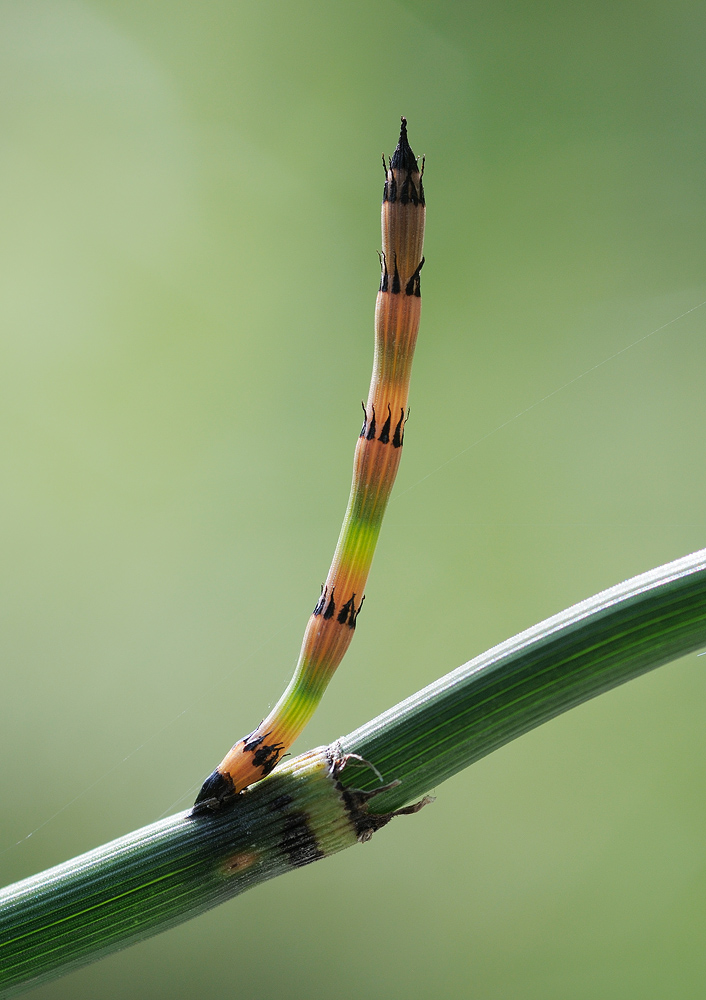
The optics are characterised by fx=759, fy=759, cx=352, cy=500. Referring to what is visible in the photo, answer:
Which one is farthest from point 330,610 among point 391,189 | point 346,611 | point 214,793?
point 391,189

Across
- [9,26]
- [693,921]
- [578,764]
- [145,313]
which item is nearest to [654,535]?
[578,764]

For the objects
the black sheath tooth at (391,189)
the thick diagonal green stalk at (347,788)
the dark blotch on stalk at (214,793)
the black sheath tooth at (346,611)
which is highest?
the black sheath tooth at (391,189)

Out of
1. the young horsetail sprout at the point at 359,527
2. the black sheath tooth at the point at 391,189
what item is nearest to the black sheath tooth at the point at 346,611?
the young horsetail sprout at the point at 359,527

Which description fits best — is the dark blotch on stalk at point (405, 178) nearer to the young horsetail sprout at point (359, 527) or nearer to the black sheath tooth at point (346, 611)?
the young horsetail sprout at point (359, 527)

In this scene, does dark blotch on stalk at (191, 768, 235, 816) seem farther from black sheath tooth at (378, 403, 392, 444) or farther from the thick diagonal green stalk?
black sheath tooth at (378, 403, 392, 444)

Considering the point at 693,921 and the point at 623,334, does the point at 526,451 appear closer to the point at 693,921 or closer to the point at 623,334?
the point at 623,334

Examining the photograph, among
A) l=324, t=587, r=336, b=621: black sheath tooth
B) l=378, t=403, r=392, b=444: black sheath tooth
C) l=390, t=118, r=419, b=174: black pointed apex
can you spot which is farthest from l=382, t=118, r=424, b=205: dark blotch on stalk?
l=324, t=587, r=336, b=621: black sheath tooth

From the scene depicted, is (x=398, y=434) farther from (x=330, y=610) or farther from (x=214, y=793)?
(x=214, y=793)

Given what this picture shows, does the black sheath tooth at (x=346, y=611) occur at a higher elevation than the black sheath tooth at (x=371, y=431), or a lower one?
lower
